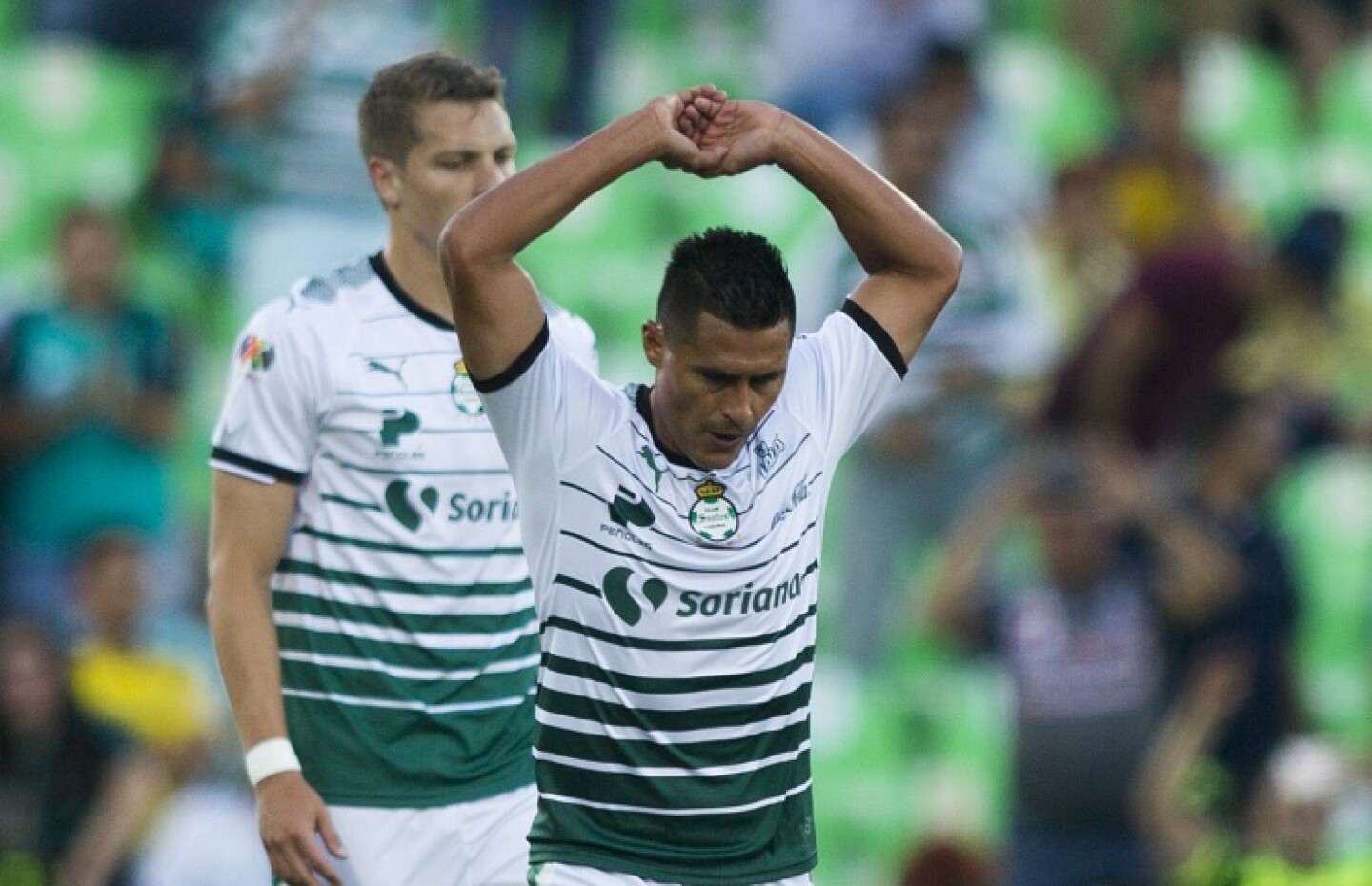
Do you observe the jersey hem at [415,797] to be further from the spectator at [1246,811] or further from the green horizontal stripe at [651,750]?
the spectator at [1246,811]

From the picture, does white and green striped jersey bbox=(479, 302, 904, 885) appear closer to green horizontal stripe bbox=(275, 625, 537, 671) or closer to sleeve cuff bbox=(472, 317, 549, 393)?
sleeve cuff bbox=(472, 317, 549, 393)

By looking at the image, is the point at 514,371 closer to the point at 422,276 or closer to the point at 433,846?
the point at 422,276

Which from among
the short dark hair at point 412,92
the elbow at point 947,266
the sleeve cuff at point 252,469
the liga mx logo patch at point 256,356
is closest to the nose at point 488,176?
the short dark hair at point 412,92

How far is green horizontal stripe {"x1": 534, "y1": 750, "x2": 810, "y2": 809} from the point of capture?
4.41m

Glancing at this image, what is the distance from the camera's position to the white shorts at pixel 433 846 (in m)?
5.24

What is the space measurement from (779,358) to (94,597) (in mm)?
6417

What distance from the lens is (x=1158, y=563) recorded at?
10109 mm

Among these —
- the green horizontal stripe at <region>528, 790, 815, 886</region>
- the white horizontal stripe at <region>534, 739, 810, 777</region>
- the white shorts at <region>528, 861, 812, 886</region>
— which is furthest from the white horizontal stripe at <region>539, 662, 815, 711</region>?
the white shorts at <region>528, 861, 812, 886</region>

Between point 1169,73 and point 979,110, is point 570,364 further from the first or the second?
point 1169,73

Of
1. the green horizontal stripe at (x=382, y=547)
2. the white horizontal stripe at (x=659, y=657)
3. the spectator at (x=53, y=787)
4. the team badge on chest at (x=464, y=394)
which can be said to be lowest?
the spectator at (x=53, y=787)

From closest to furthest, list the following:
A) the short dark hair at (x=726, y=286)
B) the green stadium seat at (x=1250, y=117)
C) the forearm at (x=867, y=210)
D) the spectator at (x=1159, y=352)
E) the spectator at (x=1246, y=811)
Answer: the short dark hair at (x=726, y=286) < the forearm at (x=867, y=210) < the spectator at (x=1246, y=811) < the spectator at (x=1159, y=352) < the green stadium seat at (x=1250, y=117)

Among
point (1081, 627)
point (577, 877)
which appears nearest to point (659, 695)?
point (577, 877)

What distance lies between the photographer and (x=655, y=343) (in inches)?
176

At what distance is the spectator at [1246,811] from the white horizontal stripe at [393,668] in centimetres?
498
